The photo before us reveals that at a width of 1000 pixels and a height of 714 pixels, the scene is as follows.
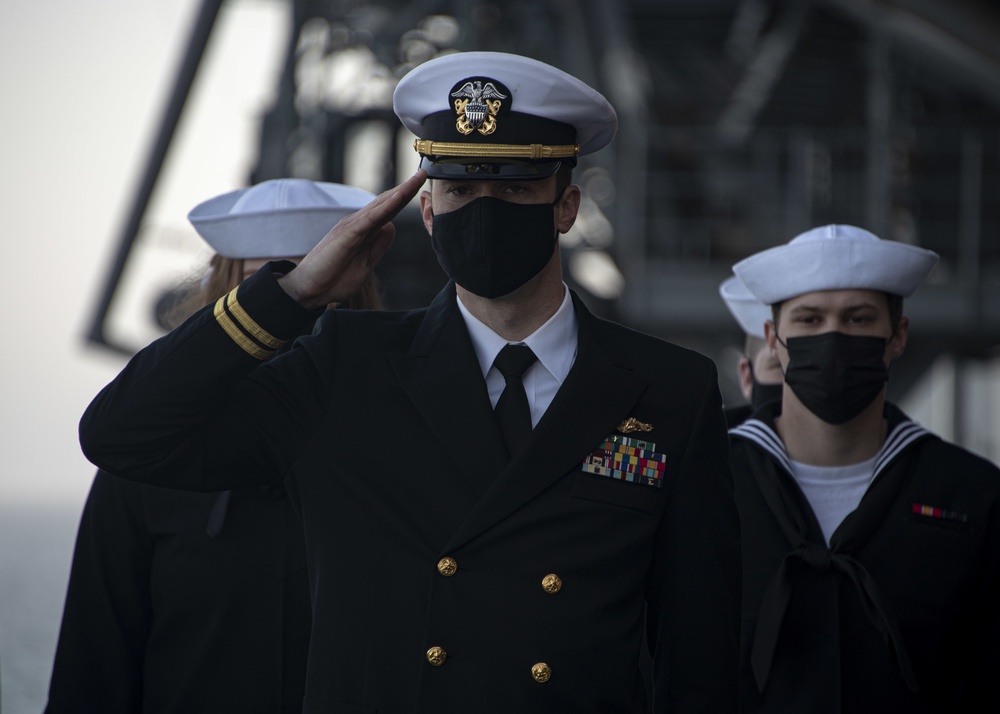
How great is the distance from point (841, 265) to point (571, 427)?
4.33ft

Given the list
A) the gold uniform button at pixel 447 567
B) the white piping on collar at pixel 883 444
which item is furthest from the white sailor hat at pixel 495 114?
the white piping on collar at pixel 883 444

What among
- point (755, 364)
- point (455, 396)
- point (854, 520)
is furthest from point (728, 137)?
point (455, 396)

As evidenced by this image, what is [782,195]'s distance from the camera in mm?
15914

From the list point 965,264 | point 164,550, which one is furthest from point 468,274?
point 965,264

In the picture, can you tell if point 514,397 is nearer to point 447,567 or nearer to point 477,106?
point 447,567

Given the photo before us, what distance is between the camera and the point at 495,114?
2.30m

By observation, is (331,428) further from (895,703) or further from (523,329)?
(895,703)

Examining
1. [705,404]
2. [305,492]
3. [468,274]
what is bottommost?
[305,492]

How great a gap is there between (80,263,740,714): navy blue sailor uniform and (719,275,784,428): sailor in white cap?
1521 mm

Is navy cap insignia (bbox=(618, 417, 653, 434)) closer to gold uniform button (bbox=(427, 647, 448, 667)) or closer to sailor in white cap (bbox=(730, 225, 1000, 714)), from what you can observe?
gold uniform button (bbox=(427, 647, 448, 667))

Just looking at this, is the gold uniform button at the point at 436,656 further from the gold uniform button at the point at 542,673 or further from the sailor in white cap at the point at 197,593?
the sailor in white cap at the point at 197,593

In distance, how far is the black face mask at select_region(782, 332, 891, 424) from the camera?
127 inches

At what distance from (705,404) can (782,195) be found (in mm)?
14004

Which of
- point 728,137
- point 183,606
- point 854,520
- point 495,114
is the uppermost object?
point 728,137
